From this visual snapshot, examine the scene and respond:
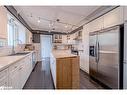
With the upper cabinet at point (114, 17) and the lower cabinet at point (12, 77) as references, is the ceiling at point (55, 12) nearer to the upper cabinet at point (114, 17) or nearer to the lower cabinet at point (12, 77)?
the upper cabinet at point (114, 17)

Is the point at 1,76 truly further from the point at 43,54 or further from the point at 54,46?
the point at 43,54

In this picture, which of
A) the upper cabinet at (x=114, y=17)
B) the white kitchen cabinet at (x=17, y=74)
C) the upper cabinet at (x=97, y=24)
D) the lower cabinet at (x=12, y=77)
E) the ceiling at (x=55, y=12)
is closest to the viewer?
the lower cabinet at (x=12, y=77)

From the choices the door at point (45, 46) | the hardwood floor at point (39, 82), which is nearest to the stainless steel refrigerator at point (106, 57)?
the hardwood floor at point (39, 82)

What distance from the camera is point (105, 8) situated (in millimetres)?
3441

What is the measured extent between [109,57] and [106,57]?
0.14 metres

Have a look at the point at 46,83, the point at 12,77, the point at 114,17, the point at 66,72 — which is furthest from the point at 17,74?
the point at 114,17

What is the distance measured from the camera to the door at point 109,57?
2996mm

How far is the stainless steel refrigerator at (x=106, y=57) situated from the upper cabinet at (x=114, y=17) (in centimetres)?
16

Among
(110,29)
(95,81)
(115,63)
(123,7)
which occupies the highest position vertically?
(123,7)

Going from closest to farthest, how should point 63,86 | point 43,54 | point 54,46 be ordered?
point 63,86 → point 54,46 → point 43,54

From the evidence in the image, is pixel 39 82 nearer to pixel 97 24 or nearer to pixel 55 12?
pixel 55 12

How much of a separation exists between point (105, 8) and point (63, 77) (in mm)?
2247

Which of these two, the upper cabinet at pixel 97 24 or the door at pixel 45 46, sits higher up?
the upper cabinet at pixel 97 24
